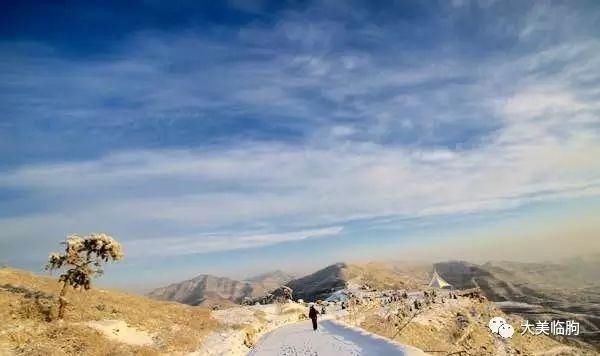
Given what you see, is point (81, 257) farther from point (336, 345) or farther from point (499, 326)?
point (499, 326)

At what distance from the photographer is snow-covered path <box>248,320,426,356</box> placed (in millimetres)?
25100

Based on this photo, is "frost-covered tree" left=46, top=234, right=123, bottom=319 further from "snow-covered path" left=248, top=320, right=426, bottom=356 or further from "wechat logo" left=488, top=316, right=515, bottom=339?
"wechat logo" left=488, top=316, right=515, bottom=339

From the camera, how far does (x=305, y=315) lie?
70.9 meters

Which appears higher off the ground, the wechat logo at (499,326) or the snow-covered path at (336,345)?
the snow-covered path at (336,345)

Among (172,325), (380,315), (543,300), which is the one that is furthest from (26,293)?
(543,300)

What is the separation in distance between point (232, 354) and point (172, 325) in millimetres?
7945

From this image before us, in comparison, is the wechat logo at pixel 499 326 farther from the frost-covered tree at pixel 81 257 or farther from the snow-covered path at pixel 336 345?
the frost-covered tree at pixel 81 257

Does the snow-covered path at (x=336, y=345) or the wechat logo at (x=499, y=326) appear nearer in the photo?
the snow-covered path at (x=336, y=345)

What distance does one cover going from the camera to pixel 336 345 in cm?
3077

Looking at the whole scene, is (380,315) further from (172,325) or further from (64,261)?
(64,261)

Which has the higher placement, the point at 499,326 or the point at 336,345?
the point at 336,345

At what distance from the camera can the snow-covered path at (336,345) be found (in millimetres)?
25100

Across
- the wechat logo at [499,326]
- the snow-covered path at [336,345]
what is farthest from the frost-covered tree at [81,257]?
the wechat logo at [499,326]

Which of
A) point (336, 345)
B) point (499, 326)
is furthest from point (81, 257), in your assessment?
point (499, 326)
